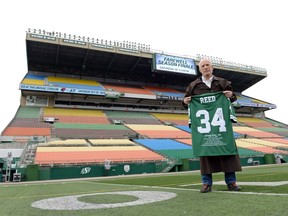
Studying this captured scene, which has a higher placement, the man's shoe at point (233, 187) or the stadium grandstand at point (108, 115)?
the stadium grandstand at point (108, 115)

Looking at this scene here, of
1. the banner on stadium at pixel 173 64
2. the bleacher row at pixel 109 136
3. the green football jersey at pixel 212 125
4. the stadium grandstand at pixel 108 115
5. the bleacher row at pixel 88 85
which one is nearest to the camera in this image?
the green football jersey at pixel 212 125

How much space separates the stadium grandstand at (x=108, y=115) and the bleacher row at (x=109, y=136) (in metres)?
0.09

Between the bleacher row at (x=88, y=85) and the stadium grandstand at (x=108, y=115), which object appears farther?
the bleacher row at (x=88, y=85)

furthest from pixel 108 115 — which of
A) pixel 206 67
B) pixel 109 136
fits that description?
pixel 206 67

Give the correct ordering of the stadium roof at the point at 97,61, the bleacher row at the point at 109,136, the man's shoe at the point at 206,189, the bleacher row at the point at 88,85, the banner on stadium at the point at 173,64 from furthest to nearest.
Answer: the banner on stadium at the point at 173,64 < the stadium roof at the point at 97,61 < the bleacher row at the point at 88,85 < the bleacher row at the point at 109,136 < the man's shoe at the point at 206,189

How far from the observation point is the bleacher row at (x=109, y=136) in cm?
1839

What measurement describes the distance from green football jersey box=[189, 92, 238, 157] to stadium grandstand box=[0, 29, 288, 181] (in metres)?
13.0

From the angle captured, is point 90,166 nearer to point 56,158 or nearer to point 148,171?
point 56,158

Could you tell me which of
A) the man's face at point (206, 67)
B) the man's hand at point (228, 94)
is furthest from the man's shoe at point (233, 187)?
the man's face at point (206, 67)

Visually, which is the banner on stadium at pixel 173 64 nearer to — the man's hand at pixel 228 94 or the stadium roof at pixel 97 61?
the stadium roof at pixel 97 61

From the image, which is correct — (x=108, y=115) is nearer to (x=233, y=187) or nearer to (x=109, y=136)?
(x=109, y=136)

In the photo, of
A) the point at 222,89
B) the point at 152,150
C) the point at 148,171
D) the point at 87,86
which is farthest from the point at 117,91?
the point at 222,89

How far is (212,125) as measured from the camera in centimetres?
401

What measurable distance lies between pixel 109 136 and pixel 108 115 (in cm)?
837
